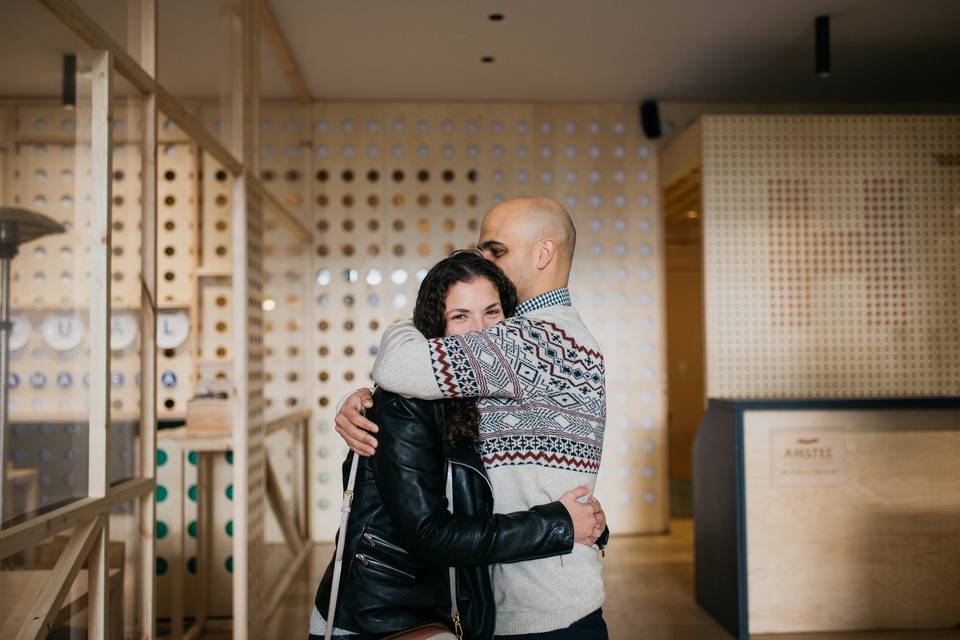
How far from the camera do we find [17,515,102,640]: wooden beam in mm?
1795

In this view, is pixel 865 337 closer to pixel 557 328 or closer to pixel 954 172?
pixel 954 172

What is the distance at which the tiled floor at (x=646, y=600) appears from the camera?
3957mm

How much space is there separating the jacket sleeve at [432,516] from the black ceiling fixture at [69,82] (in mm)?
1168

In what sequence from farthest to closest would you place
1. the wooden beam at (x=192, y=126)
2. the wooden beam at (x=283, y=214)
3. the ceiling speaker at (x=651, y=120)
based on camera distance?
the ceiling speaker at (x=651, y=120) < the wooden beam at (x=283, y=214) < the wooden beam at (x=192, y=126)

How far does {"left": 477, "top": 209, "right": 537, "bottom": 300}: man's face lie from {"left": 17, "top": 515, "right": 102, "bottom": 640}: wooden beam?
3.99ft

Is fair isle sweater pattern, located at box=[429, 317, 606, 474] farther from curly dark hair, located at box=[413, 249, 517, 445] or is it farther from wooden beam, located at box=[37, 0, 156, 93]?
wooden beam, located at box=[37, 0, 156, 93]

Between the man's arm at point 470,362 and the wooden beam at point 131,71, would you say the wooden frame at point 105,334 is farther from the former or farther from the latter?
the man's arm at point 470,362

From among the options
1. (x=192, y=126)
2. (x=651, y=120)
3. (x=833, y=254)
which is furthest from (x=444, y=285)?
(x=651, y=120)

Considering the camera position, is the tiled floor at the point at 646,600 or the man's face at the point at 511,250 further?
the tiled floor at the point at 646,600

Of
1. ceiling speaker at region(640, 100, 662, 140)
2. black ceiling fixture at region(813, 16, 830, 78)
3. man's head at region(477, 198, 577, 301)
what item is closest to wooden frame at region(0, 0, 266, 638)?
man's head at region(477, 198, 577, 301)

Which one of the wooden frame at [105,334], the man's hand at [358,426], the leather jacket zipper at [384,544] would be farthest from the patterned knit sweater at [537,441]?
the wooden frame at [105,334]

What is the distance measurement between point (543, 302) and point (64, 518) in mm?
1201

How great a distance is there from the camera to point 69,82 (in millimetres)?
2008

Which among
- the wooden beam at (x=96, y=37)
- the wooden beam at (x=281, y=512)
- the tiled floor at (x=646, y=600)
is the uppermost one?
the wooden beam at (x=96, y=37)
